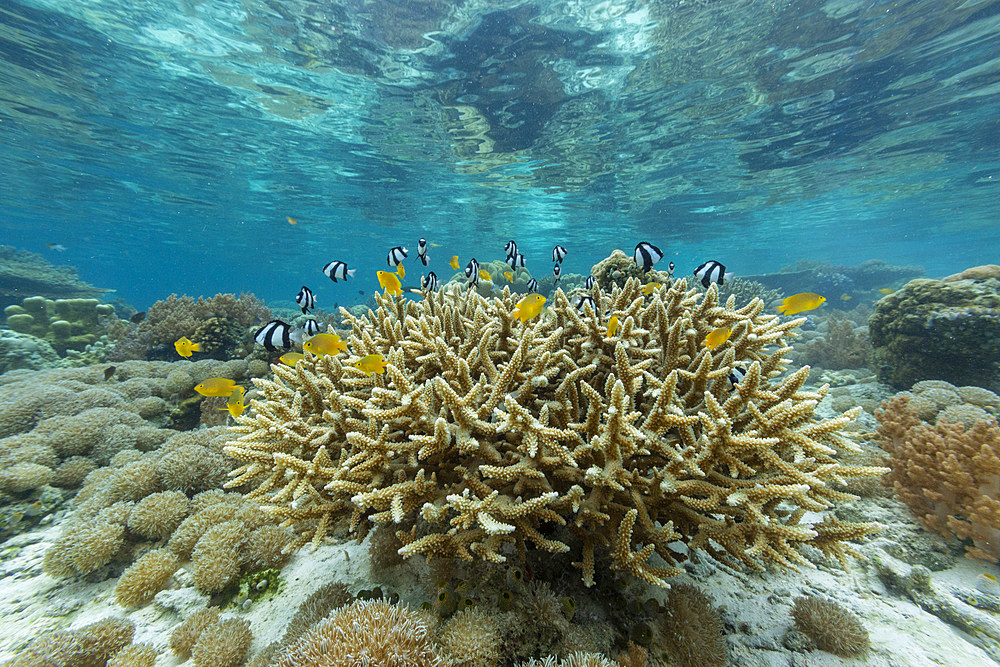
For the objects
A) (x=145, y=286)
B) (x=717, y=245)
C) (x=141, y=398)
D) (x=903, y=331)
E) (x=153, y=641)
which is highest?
(x=145, y=286)

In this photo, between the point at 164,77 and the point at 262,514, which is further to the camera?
the point at 164,77

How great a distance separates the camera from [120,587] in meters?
3.07

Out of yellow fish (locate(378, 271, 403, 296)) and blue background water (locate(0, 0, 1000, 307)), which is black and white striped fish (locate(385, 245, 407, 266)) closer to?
yellow fish (locate(378, 271, 403, 296))

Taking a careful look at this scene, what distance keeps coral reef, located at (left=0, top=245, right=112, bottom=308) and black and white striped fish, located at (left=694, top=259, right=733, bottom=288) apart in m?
27.3

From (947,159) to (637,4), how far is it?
75.1 feet

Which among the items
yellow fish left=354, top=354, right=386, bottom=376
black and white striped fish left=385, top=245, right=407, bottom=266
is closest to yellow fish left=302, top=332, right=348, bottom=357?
yellow fish left=354, top=354, right=386, bottom=376

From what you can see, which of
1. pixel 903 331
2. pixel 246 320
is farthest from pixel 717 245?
pixel 246 320

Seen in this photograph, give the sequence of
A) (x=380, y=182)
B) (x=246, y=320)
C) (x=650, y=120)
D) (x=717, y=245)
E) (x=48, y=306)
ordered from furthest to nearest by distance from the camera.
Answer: (x=717, y=245) → (x=380, y=182) → (x=650, y=120) → (x=48, y=306) → (x=246, y=320)

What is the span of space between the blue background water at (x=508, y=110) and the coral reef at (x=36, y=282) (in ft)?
22.9

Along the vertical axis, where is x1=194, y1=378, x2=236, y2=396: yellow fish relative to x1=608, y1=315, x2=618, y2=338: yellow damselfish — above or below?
below

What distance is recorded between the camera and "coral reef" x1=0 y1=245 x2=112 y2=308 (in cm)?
1716

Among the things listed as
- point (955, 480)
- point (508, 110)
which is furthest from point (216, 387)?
point (508, 110)

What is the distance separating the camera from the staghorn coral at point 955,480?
3.33 metres

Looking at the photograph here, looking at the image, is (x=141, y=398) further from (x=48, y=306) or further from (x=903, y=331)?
(x=903, y=331)
